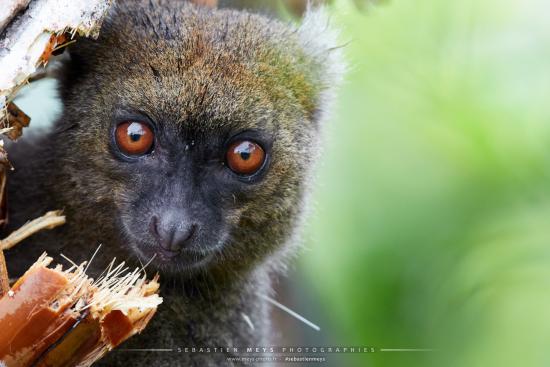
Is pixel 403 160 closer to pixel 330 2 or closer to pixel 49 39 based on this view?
pixel 330 2

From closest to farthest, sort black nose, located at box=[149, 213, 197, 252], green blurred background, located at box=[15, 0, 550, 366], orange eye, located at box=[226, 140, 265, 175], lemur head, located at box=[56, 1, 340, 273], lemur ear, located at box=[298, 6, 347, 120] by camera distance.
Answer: black nose, located at box=[149, 213, 197, 252] → lemur head, located at box=[56, 1, 340, 273] → orange eye, located at box=[226, 140, 265, 175] → lemur ear, located at box=[298, 6, 347, 120] → green blurred background, located at box=[15, 0, 550, 366]

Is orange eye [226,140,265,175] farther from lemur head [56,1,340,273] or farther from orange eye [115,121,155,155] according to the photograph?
orange eye [115,121,155,155]

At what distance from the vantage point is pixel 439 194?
667 centimetres

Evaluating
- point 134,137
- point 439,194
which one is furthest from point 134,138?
point 439,194

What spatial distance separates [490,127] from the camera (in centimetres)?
656

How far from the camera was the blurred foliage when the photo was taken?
613 centimetres

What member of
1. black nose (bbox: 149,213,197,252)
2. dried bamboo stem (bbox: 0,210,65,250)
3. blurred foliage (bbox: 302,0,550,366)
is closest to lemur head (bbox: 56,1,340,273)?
black nose (bbox: 149,213,197,252)

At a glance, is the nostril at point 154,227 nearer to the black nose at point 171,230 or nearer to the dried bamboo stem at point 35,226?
the black nose at point 171,230

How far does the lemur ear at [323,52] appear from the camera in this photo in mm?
4883

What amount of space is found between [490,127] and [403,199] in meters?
0.94

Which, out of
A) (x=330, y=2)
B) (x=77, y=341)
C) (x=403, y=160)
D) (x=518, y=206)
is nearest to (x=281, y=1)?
(x=330, y=2)

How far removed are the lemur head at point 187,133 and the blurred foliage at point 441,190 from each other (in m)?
1.67

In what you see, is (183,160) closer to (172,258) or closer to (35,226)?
(172,258)

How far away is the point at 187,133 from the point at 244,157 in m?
0.35
